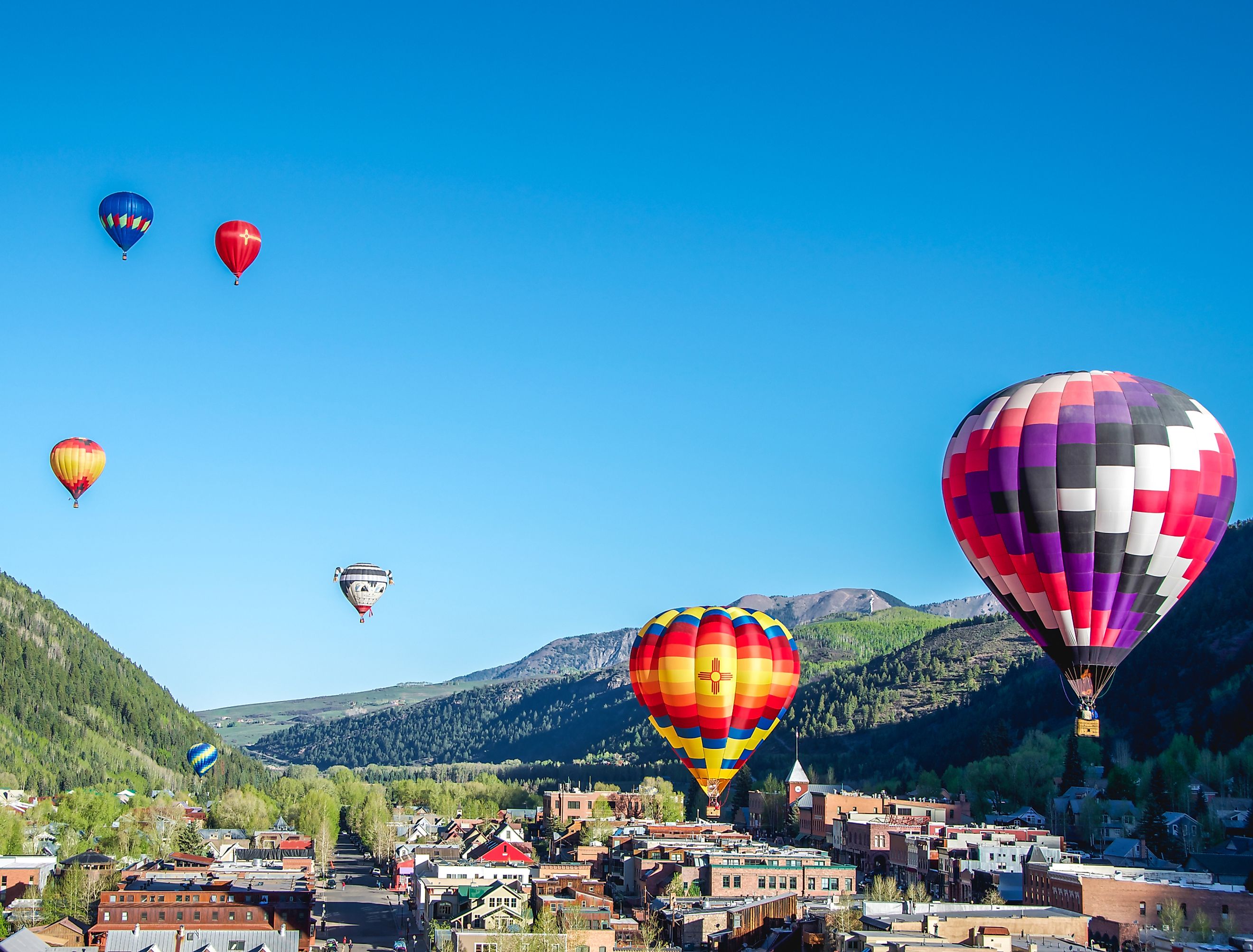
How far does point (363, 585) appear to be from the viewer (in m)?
85.5

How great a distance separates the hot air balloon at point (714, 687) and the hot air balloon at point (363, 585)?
23633mm

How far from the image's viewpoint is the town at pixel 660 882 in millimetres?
73938

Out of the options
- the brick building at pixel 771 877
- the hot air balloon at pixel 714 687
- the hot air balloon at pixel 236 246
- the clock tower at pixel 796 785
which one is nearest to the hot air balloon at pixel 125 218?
the hot air balloon at pixel 236 246

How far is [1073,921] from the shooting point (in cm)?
7219

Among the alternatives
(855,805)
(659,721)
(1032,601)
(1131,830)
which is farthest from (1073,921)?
(855,805)

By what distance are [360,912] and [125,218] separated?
165 feet

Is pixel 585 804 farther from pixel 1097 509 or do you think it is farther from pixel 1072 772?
pixel 1097 509

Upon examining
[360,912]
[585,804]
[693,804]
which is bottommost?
[360,912]

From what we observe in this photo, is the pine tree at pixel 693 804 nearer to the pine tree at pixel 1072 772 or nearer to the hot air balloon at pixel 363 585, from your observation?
the pine tree at pixel 1072 772

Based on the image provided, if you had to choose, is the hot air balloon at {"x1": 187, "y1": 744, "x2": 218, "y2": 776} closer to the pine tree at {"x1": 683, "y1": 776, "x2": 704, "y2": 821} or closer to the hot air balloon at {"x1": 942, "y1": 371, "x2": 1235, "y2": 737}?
the pine tree at {"x1": 683, "y1": 776, "x2": 704, "y2": 821}

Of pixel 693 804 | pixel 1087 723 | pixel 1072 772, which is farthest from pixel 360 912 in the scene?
pixel 693 804

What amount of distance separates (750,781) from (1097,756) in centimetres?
3524

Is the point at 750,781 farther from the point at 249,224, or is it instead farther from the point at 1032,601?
the point at 1032,601

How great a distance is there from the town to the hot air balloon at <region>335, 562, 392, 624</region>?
15.8m
